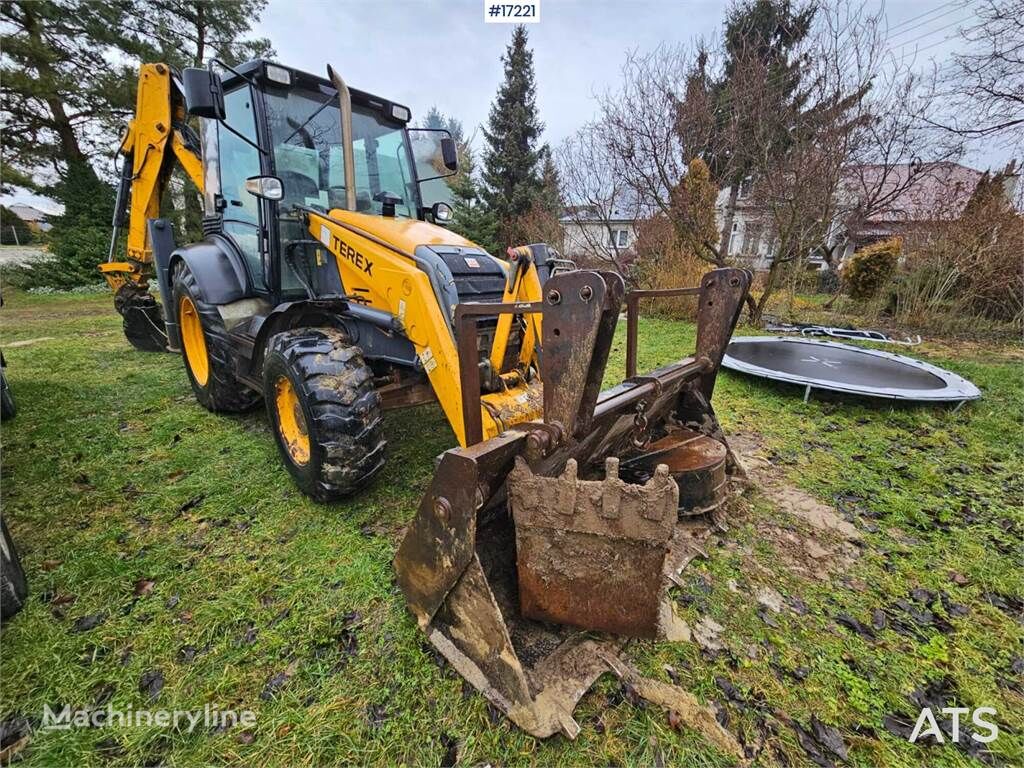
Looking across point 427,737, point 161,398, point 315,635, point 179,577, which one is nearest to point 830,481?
point 427,737

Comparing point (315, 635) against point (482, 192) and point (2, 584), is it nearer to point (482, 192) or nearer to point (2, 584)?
point (2, 584)

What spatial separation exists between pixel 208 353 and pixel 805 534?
472 cm

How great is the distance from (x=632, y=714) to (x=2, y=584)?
8.53ft

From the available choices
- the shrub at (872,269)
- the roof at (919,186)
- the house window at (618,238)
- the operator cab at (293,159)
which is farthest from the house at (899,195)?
the operator cab at (293,159)

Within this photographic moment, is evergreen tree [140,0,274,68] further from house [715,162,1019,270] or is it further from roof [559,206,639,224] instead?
house [715,162,1019,270]

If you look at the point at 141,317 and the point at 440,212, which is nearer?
the point at 440,212

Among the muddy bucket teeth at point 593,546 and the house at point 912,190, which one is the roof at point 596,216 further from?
the muddy bucket teeth at point 593,546

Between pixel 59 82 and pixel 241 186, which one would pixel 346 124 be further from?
pixel 59 82

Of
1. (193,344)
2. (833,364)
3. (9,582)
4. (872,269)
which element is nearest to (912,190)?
(872,269)

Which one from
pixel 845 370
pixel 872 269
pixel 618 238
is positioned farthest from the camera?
pixel 618 238

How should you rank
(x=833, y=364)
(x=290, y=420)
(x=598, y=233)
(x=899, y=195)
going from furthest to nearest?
1. (x=598, y=233)
2. (x=899, y=195)
3. (x=833, y=364)
4. (x=290, y=420)

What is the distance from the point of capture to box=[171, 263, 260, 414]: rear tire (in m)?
3.64

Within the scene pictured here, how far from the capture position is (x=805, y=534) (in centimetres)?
270

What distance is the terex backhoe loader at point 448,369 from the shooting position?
1.63 metres
